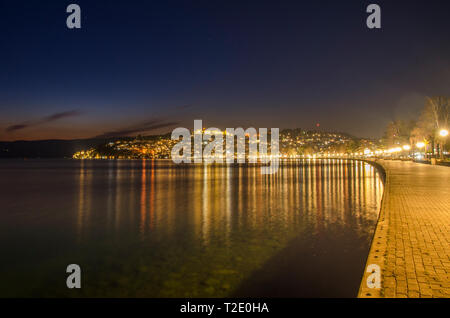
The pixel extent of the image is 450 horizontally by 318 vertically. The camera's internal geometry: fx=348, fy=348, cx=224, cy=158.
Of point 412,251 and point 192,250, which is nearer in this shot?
point 412,251

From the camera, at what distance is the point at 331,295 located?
692 cm

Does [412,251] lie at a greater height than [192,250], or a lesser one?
greater

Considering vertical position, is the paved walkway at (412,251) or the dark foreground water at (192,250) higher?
the paved walkway at (412,251)

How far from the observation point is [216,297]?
22.1 ft

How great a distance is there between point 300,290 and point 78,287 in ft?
15.5

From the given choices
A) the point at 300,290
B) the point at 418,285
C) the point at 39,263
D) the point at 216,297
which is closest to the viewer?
the point at 418,285

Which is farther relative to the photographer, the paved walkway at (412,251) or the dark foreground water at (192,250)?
the dark foreground water at (192,250)

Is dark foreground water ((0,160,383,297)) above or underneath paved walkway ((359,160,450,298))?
underneath

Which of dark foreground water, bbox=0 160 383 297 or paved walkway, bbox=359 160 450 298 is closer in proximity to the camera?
paved walkway, bbox=359 160 450 298
